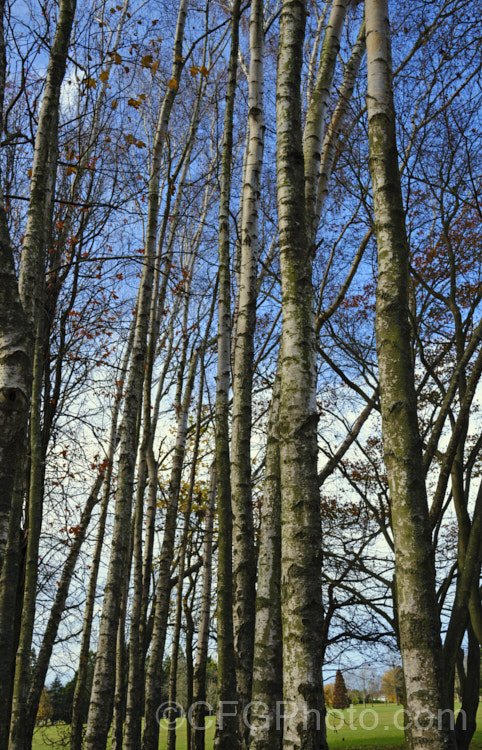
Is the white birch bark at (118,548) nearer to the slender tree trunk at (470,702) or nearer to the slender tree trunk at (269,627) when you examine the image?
the slender tree trunk at (269,627)

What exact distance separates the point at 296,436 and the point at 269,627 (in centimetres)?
142

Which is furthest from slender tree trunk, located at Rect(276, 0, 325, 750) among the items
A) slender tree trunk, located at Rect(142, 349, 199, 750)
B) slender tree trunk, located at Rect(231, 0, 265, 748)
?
slender tree trunk, located at Rect(142, 349, 199, 750)

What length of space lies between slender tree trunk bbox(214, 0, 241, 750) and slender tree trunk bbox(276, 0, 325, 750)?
212cm

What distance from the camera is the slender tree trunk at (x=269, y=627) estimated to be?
10.1ft

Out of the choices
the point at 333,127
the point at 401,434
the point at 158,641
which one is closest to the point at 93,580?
the point at 158,641

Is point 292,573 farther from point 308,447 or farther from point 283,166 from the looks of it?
point 283,166

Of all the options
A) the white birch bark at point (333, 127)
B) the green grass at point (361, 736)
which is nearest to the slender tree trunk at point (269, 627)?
the white birch bark at point (333, 127)

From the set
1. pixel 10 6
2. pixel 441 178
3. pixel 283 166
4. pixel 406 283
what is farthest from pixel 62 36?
pixel 441 178

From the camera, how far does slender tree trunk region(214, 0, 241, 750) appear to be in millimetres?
4309

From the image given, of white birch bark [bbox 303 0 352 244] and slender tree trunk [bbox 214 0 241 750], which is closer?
white birch bark [bbox 303 0 352 244]

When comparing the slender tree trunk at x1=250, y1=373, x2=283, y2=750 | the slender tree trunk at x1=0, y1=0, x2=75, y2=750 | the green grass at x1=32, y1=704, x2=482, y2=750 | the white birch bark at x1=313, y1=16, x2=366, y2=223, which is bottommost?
the green grass at x1=32, y1=704, x2=482, y2=750

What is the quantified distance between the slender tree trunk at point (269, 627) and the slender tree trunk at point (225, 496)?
0.93m

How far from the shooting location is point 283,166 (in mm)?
3195

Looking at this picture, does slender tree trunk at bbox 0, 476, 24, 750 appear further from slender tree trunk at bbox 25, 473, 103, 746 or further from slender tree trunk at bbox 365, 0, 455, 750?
slender tree trunk at bbox 25, 473, 103, 746
